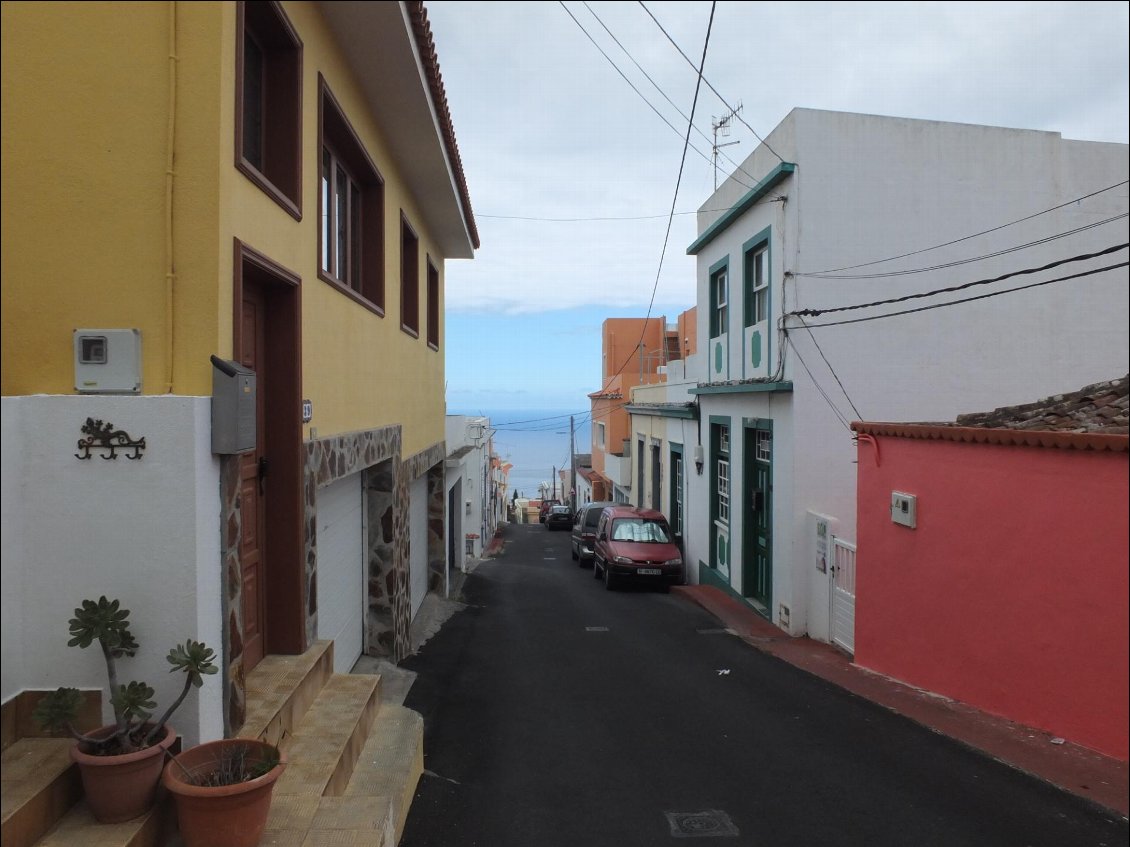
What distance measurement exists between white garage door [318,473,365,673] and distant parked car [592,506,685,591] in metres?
8.26

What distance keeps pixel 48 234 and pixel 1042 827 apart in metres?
6.33

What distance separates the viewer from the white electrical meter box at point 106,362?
3.80 metres

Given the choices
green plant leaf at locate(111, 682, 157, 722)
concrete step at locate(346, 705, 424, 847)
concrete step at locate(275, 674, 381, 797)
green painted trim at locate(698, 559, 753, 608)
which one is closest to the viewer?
green plant leaf at locate(111, 682, 157, 722)

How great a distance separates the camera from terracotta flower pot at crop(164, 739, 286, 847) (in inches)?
137

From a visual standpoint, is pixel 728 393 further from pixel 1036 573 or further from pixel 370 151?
→ pixel 1036 573

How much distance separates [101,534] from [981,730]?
5.99m

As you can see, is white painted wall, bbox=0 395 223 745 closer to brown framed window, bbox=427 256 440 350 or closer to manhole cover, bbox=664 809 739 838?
manhole cover, bbox=664 809 739 838

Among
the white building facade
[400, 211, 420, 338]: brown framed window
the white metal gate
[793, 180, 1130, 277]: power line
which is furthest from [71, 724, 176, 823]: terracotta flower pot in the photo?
[793, 180, 1130, 277]: power line

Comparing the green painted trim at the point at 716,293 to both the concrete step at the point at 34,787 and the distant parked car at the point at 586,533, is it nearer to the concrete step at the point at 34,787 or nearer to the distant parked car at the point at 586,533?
the distant parked car at the point at 586,533

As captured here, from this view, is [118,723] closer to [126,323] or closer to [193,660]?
[193,660]

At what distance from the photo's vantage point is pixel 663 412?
20.8 metres

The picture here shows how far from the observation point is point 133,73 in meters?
3.89

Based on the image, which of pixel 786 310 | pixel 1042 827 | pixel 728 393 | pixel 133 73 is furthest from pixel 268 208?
pixel 728 393

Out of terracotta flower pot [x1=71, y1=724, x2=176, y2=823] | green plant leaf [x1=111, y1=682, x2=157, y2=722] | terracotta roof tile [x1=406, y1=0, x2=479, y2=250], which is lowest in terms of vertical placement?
terracotta flower pot [x1=71, y1=724, x2=176, y2=823]
